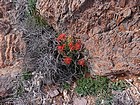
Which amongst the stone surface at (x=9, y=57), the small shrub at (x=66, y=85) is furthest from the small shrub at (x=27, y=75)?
the small shrub at (x=66, y=85)

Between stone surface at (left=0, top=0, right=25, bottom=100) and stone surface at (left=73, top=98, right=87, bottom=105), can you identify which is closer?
stone surface at (left=73, top=98, right=87, bottom=105)

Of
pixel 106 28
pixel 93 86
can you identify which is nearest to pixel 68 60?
pixel 93 86

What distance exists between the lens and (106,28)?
3391 millimetres

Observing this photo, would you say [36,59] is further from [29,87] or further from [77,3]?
[77,3]

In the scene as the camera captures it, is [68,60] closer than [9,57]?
Yes

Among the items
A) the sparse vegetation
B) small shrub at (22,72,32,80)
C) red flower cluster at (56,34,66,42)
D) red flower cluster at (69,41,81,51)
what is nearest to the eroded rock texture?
small shrub at (22,72,32,80)

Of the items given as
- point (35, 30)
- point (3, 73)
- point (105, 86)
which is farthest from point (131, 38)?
point (3, 73)

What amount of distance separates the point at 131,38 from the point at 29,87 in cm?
128

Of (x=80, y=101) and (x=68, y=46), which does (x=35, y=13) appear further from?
(x=80, y=101)

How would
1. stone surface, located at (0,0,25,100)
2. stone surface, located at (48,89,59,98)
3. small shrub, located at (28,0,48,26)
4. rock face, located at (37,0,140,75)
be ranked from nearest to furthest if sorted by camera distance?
1. rock face, located at (37,0,140,75)
2. stone surface, located at (48,89,59,98)
3. stone surface, located at (0,0,25,100)
4. small shrub, located at (28,0,48,26)

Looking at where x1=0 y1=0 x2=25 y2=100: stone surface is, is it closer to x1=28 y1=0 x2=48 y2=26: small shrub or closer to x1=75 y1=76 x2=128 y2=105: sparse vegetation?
x1=28 y1=0 x2=48 y2=26: small shrub

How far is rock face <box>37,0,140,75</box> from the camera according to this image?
10.7 feet

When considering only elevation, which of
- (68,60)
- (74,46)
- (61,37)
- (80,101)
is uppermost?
(61,37)

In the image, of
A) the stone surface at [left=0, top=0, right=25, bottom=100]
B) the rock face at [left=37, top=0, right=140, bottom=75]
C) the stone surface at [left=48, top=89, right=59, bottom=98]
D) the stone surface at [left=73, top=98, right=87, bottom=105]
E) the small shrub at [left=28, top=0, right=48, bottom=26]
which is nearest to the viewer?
the rock face at [left=37, top=0, right=140, bottom=75]
